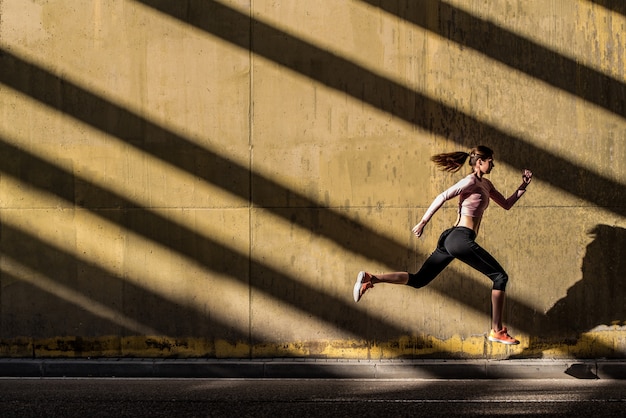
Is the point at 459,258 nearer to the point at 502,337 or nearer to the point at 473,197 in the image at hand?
the point at 473,197

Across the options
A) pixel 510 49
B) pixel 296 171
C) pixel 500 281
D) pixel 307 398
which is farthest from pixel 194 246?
pixel 510 49

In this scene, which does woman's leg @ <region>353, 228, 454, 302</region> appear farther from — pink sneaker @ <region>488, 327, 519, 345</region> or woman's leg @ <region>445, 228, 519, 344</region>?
pink sneaker @ <region>488, 327, 519, 345</region>

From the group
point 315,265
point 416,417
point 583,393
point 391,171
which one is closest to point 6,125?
point 315,265

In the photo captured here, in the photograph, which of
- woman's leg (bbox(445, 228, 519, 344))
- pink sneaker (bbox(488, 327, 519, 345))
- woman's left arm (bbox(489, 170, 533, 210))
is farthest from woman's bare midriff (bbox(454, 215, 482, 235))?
pink sneaker (bbox(488, 327, 519, 345))

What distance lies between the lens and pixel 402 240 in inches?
363

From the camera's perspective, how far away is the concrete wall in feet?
30.0

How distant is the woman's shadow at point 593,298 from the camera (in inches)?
360

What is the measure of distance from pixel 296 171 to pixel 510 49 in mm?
2864

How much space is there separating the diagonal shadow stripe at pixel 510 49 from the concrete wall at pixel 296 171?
26mm

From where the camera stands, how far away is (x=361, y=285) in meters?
8.90

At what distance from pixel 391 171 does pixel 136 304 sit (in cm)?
341

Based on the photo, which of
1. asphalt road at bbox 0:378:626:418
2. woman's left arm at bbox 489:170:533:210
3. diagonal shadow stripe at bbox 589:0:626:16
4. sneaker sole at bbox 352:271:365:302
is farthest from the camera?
diagonal shadow stripe at bbox 589:0:626:16

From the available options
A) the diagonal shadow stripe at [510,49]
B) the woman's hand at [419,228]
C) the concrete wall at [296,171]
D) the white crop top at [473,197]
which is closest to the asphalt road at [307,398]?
the concrete wall at [296,171]

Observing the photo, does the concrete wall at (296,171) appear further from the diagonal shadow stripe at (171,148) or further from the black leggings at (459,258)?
the black leggings at (459,258)
